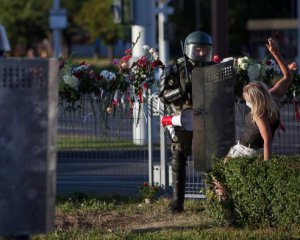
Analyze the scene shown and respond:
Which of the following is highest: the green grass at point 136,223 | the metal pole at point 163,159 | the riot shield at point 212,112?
the riot shield at point 212,112

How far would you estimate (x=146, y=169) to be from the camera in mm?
11125

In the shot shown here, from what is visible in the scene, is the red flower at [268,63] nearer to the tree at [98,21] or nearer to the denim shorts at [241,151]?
the denim shorts at [241,151]

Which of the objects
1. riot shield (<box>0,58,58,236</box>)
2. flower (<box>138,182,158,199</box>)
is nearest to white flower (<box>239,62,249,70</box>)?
flower (<box>138,182,158,199</box>)

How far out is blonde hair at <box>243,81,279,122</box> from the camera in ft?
27.8

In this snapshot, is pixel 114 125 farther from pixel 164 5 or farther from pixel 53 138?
pixel 164 5

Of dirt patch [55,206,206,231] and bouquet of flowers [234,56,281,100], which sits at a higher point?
bouquet of flowers [234,56,281,100]

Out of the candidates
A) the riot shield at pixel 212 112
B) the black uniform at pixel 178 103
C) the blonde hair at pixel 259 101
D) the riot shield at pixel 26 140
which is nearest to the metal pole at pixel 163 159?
the black uniform at pixel 178 103

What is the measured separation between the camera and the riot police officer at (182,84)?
30.5 ft

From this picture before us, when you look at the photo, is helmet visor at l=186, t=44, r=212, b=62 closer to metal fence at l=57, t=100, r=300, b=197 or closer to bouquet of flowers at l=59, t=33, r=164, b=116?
bouquet of flowers at l=59, t=33, r=164, b=116

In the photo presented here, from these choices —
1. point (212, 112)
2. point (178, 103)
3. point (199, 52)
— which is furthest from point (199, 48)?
point (212, 112)

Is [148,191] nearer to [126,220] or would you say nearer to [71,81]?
[126,220]

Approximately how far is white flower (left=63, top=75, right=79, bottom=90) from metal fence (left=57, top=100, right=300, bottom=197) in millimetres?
254

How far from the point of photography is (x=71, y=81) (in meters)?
10.6

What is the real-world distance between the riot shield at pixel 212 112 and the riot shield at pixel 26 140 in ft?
8.73
